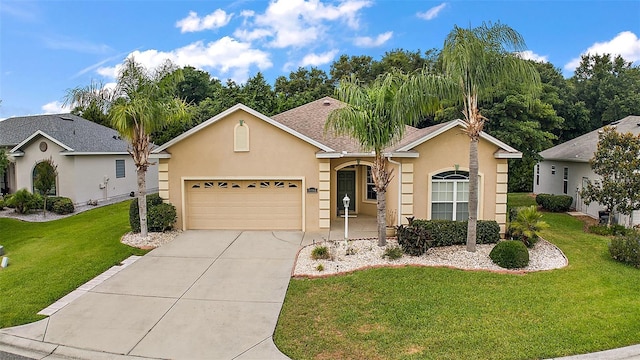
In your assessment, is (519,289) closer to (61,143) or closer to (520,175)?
(61,143)

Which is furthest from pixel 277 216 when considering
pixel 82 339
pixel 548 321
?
pixel 548 321

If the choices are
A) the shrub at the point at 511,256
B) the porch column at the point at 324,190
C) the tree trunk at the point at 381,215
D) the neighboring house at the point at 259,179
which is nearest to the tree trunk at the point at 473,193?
the shrub at the point at 511,256

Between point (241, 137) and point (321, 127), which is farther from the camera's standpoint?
point (321, 127)

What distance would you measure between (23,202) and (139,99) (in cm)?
1096

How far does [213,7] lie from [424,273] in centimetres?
1249

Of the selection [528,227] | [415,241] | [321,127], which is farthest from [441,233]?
[321,127]

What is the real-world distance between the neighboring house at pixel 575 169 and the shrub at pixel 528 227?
730 centimetres

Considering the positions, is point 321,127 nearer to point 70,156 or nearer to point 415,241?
point 415,241

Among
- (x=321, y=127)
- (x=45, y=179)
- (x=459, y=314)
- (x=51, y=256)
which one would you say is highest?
(x=321, y=127)

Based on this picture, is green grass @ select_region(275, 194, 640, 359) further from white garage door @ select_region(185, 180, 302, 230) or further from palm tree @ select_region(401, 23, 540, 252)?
white garage door @ select_region(185, 180, 302, 230)

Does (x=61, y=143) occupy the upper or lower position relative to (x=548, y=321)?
upper

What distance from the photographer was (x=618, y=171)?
579 inches

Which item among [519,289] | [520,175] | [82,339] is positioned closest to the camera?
[82,339]

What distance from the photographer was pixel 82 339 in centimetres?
638
